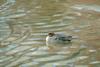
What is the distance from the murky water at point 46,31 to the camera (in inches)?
414

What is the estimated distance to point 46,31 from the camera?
13.1 metres

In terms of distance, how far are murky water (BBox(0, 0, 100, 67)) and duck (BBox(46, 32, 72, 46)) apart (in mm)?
187

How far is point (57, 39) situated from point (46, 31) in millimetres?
1333

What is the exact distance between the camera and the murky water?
414 inches

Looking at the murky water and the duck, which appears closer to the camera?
the murky water

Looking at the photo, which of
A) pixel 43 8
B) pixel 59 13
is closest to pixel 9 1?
pixel 43 8

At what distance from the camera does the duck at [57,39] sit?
1166 centimetres

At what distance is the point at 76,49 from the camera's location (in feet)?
36.8

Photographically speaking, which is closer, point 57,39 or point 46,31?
point 57,39

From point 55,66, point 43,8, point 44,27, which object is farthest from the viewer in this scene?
point 43,8

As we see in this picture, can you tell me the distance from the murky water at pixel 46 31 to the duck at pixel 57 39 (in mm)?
187

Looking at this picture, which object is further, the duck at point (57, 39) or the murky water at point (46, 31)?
the duck at point (57, 39)

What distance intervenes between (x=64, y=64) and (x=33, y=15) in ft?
17.6

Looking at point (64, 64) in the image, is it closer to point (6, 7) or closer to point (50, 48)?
point (50, 48)
